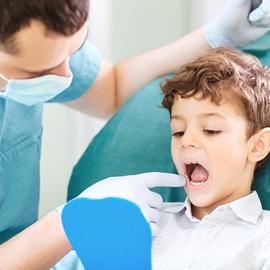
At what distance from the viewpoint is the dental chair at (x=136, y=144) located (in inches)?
59.1

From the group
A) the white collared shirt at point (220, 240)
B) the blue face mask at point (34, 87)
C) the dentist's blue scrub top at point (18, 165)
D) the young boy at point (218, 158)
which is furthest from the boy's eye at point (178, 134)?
the dentist's blue scrub top at point (18, 165)

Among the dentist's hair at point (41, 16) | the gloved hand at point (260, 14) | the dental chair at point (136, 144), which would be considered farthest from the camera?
the dental chair at point (136, 144)

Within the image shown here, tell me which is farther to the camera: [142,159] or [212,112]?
[142,159]

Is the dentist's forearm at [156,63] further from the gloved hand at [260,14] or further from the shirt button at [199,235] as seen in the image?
the shirt button at [199,235]

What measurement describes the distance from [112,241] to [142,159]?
0.48 meters

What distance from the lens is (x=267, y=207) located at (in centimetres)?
135

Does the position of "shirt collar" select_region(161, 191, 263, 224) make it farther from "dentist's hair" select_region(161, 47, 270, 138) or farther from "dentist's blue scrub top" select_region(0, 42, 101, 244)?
"dentist's blue scrub top" select_region(0, 42, 101, 244)

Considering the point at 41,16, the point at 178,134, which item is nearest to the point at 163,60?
the point at 178,134

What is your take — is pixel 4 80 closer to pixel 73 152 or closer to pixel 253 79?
pixel 253 79

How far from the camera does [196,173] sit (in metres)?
1.31

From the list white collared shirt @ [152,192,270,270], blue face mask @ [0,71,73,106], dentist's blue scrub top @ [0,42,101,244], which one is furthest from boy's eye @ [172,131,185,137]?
dentist's blue scrub top @ [0,42,101,244]

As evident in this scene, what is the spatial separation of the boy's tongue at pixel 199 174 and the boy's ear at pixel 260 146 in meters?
0.09

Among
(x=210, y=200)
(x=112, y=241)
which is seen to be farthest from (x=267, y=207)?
(x=112, y=241)

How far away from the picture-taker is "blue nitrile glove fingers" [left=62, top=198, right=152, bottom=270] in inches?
40.0
